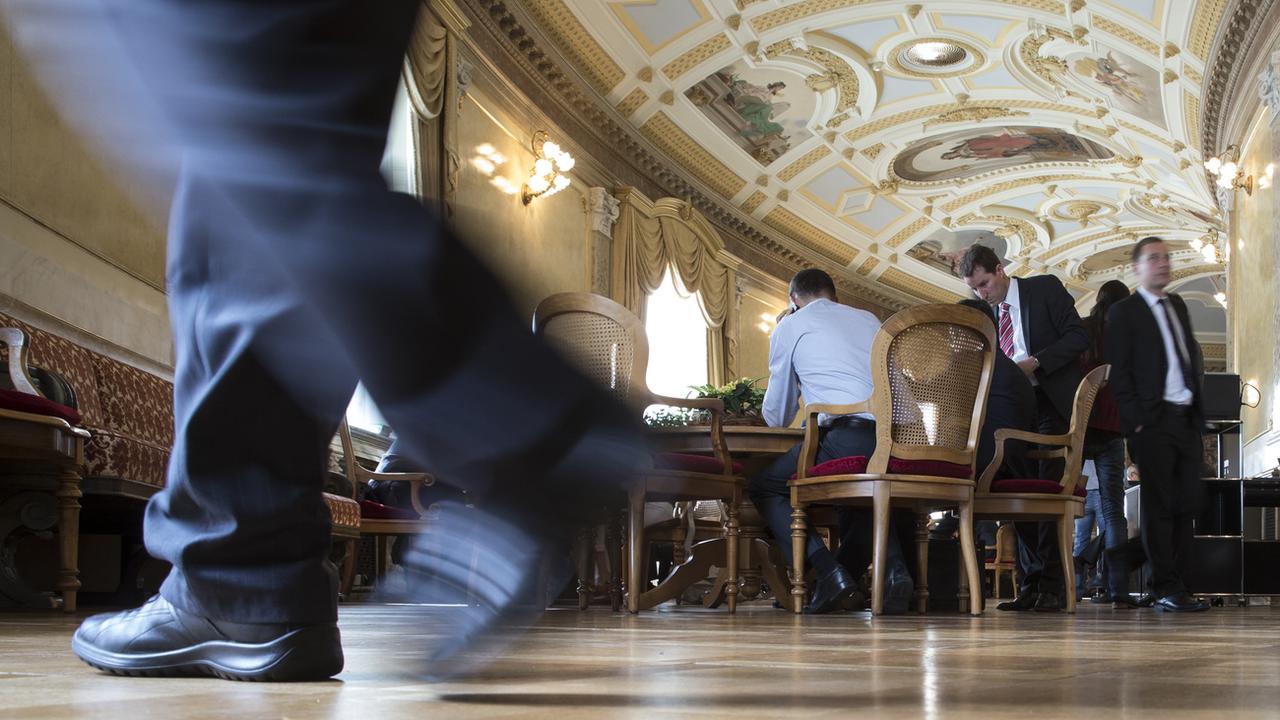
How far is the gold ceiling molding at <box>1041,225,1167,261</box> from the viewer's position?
18.7m

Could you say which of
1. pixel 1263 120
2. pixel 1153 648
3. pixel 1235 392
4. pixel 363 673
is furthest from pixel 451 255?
pixel 1263 120

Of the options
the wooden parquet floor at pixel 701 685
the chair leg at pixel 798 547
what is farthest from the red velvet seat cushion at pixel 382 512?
the wooden parquet floor at pixel 701 685

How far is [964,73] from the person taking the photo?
13.1 metres

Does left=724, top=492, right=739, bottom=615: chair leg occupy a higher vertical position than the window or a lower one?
lower

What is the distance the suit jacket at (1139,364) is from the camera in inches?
190

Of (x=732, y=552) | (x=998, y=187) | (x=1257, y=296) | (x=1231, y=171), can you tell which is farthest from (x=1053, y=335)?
(x=998, y=187)

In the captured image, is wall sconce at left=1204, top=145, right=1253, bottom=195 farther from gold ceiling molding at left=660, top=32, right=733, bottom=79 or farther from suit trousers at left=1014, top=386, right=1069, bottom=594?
suit trousers at left=1014, top=386, right=1069, bottom=594

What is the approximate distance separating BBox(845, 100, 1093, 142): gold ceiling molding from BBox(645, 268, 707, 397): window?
2.71 m

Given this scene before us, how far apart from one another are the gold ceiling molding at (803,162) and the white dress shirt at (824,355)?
34.0ft

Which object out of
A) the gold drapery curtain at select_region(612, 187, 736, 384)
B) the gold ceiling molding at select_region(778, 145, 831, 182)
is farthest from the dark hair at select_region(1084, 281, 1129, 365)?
Answer: the gold ceiling molding at select_region(778, 145, 831, 182)

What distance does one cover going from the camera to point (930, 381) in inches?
166

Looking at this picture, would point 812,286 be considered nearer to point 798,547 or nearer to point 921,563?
point 798,547

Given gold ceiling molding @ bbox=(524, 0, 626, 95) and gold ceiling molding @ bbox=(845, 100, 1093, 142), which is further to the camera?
gold ceiling molding @ bbox=(845, 100, 1093, 142)

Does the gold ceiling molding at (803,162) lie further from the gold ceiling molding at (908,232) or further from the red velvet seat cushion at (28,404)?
the red velvet seat cushion at (28,404)
